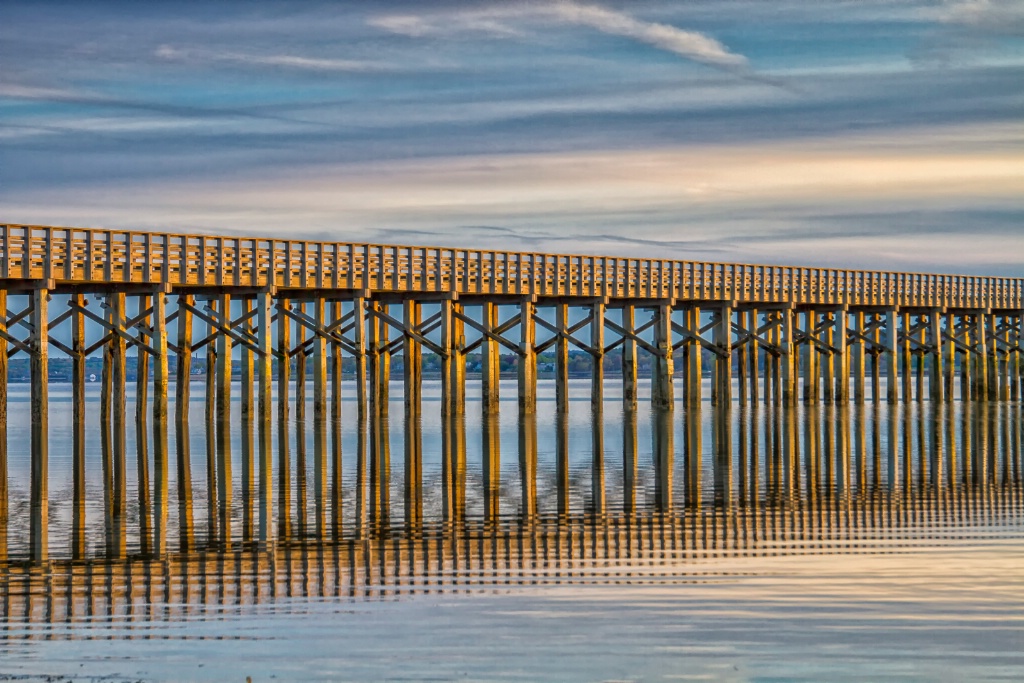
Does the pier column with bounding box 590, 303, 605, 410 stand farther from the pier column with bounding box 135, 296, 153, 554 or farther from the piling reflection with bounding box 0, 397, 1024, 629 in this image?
the piling reflection with bounding box 0, 397, 1024, 629

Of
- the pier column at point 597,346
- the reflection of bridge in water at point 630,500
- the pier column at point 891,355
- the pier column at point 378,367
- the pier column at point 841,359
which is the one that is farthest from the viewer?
the pier column at point 891,355

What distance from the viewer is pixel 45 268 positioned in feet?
117

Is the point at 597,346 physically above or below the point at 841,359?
above

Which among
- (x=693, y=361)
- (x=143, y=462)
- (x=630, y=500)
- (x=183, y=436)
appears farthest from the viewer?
(x=693, y=361)

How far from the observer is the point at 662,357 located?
49812 millimetres

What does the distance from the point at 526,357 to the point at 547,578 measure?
3234 centimetres

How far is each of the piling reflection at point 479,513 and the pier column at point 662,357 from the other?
1515 centimetres

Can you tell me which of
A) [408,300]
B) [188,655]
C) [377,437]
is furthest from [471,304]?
[188,655]

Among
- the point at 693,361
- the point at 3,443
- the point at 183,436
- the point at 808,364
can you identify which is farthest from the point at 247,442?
the point at 808,364

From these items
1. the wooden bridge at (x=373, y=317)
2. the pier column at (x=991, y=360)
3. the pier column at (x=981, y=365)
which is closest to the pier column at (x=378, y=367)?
the wooden bridge at (x=373, y=317)

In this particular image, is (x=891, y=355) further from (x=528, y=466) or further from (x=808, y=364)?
(x=528, y=466)

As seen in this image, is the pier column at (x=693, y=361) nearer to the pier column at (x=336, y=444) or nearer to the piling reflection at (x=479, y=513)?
the pier column at (x=336, y=444)

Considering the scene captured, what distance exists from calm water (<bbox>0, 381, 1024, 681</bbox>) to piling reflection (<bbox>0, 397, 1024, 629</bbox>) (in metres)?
0.06

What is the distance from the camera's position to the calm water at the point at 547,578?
10.2m
